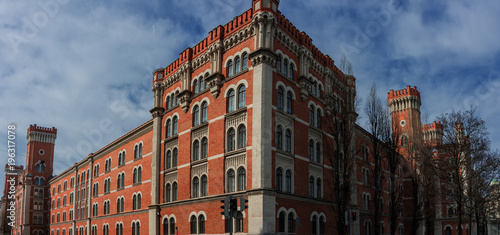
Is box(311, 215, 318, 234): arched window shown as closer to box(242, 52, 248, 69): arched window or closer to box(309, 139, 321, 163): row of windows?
box(309, 139, 321, 163): row of windows

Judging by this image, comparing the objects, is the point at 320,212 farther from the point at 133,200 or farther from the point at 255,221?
the point at 133,200

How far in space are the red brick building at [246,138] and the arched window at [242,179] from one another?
0.25 feet

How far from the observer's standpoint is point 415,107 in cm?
7044

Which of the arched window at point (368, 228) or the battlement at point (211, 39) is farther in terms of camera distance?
the arched window at point (368, 228)

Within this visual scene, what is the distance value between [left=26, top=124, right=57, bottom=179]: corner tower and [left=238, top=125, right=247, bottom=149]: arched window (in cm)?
7315

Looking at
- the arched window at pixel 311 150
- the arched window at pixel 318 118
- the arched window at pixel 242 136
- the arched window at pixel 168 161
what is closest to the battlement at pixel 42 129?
the arched window at pixel 168 161

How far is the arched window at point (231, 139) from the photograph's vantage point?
30.8 metres

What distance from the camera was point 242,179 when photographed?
29375 millimetres

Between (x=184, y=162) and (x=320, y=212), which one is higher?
(x=184, y=162)

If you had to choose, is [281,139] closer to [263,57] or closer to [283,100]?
A: [283,100]

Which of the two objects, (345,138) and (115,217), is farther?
(115,217)

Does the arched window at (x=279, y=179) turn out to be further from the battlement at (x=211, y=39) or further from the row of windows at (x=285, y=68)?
the battlement at (x=211, y=39)

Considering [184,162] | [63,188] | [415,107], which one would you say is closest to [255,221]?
[184,162]

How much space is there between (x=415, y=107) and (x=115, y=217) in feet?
172
